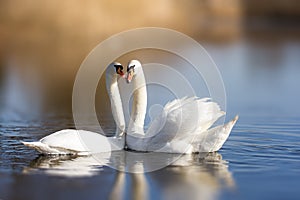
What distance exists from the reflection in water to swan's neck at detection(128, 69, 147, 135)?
1.31 ft

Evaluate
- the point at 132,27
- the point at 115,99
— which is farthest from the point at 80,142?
the point at 132,27

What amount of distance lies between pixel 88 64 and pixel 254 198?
553 inches

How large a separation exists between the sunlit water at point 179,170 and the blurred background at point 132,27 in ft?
4.51

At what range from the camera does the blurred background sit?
1439cm

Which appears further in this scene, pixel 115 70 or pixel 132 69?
pixel 115 70

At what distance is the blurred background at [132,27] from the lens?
14.4m

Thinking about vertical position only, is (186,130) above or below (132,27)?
below

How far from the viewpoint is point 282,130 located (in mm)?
9773

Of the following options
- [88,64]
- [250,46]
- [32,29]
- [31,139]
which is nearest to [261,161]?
[31,139]

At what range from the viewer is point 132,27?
35.0 metres

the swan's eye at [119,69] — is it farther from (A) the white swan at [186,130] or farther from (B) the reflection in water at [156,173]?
(B) the reflection in water at [156,173]

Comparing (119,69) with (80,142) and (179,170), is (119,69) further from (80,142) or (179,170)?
(179,170)

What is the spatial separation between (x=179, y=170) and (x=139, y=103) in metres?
Result: 1.59

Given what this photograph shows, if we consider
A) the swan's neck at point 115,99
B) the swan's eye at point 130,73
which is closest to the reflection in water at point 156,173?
the swan's neck at point 115,99
